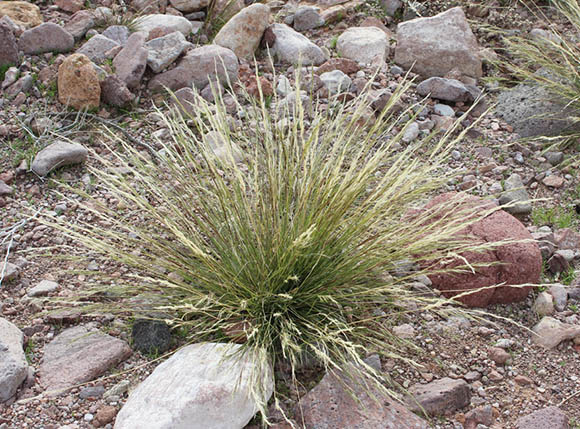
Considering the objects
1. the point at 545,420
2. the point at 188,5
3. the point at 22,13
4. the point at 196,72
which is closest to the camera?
the point at 545,420

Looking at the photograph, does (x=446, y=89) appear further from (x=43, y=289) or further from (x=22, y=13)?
(x=22, y=13)

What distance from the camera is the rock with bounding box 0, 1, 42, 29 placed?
3.90 m

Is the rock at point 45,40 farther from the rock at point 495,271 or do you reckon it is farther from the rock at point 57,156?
the rock at point 495,271

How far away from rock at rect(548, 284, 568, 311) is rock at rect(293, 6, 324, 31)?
2591mm

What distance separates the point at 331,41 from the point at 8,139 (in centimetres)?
213

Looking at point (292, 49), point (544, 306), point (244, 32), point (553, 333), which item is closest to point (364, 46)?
point (292, 49)

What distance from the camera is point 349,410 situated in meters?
2.02

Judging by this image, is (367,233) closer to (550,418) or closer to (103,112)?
(550,418)

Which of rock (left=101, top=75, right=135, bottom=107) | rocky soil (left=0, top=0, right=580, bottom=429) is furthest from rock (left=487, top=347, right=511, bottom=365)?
rock (left=101, top=75, right=135, bottom=107)

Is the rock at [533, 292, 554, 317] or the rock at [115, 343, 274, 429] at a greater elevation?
the rock at [115, 343, 274, 429]

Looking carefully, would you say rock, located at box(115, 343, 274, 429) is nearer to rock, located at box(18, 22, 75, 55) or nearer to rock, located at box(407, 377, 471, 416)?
rock, located at box(407, 377, 471, 416)

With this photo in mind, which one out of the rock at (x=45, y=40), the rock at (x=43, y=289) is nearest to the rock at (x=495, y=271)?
the rock at (x=43, y=289)

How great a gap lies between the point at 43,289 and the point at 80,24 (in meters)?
2.09

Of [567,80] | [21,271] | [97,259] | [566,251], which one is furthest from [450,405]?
[567,80]
